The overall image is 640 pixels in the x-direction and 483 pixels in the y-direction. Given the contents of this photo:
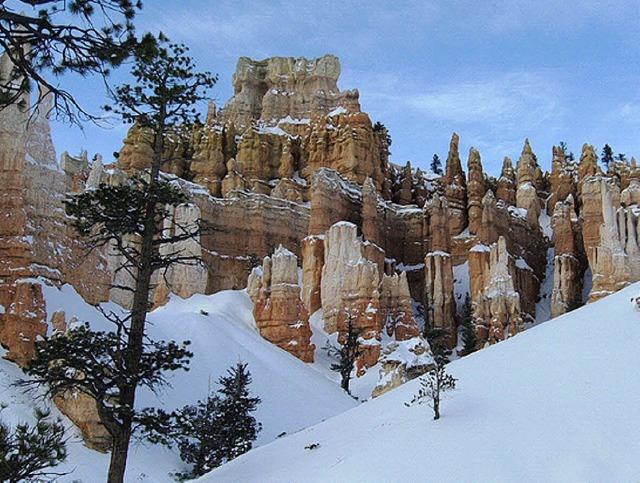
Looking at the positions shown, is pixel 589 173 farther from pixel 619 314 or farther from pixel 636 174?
pixel 619 314

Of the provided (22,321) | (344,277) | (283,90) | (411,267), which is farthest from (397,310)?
(283,90)

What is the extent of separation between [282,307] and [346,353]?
17.2 feet

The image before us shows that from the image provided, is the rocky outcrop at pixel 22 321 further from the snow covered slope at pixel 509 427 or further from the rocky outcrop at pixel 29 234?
the snow covered slope at pixel 509 427

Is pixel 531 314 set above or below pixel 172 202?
above

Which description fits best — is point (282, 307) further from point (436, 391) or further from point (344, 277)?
point (436, 391)

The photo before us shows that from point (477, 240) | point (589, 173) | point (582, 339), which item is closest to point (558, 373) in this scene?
point (582, 339)

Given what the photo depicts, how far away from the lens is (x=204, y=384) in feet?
97.8

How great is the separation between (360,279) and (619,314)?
33.6 metres

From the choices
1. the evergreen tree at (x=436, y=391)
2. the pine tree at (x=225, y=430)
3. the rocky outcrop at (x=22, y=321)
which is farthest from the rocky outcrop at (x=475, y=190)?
the evergreen tree at (x=436, y=391)

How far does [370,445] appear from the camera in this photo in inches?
503

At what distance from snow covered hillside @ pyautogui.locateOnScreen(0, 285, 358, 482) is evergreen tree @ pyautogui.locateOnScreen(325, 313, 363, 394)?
0.80 meters

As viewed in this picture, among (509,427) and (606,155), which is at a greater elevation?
(606,155)

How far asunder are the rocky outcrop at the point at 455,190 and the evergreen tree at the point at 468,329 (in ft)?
32.7

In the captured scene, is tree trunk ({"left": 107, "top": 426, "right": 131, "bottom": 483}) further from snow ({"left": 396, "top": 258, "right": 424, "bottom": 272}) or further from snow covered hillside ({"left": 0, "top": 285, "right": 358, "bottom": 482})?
snow ({"left": 396, "top": 258, "right": 424, "bottom": 272})
